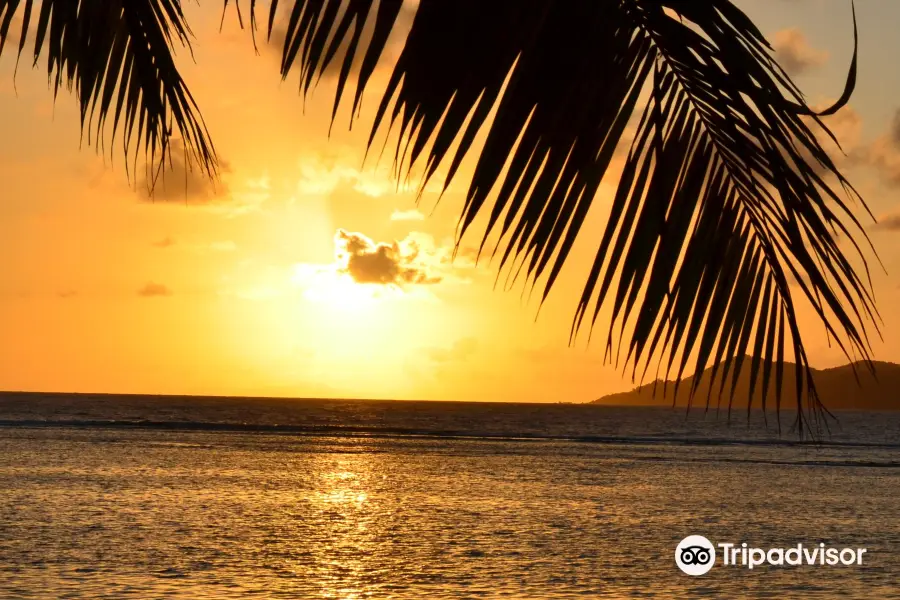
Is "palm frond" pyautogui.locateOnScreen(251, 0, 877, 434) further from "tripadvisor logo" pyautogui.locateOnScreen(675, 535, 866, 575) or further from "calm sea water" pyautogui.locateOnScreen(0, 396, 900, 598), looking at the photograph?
"tripadvisor logo" pyautogui.locateOnScreen(675, 535, 866, 575)

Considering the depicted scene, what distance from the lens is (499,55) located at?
1.12 m

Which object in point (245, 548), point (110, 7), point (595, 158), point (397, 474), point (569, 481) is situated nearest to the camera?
point (595, 158)

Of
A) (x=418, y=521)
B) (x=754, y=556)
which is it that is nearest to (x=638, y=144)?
(x=754, y=556)

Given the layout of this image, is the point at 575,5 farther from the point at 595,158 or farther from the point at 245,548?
the point at 245,548

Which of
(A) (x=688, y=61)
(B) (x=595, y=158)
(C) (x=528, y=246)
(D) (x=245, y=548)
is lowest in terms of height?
(D) (x=245, y=548)

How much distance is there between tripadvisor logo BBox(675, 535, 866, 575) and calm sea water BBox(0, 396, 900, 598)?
354 millimetres

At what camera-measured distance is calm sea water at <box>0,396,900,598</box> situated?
15.6 meters

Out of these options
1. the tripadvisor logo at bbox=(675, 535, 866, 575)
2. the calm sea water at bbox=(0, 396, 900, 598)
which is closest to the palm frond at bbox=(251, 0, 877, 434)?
the calm sea water at bbox=(0, 396, 900, 598)

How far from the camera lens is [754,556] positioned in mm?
18859

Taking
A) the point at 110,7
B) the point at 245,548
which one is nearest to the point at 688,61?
the point at 110,7

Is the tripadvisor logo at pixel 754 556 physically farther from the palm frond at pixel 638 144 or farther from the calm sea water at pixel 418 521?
the palm frond at pixel 638 144

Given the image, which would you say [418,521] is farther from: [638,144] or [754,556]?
[638,144]

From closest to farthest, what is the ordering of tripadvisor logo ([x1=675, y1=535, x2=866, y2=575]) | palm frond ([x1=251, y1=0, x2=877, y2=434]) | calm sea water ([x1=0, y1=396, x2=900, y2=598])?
palm frond ([x1=251, y1=0, x2=877, y2=434]), calm sea water ([x1=0, y1=396, x2=900, y2=598]), tripadvisor logo ([x1=675, y1=535, x2=866, y2=575])

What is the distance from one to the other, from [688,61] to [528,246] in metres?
0.29
